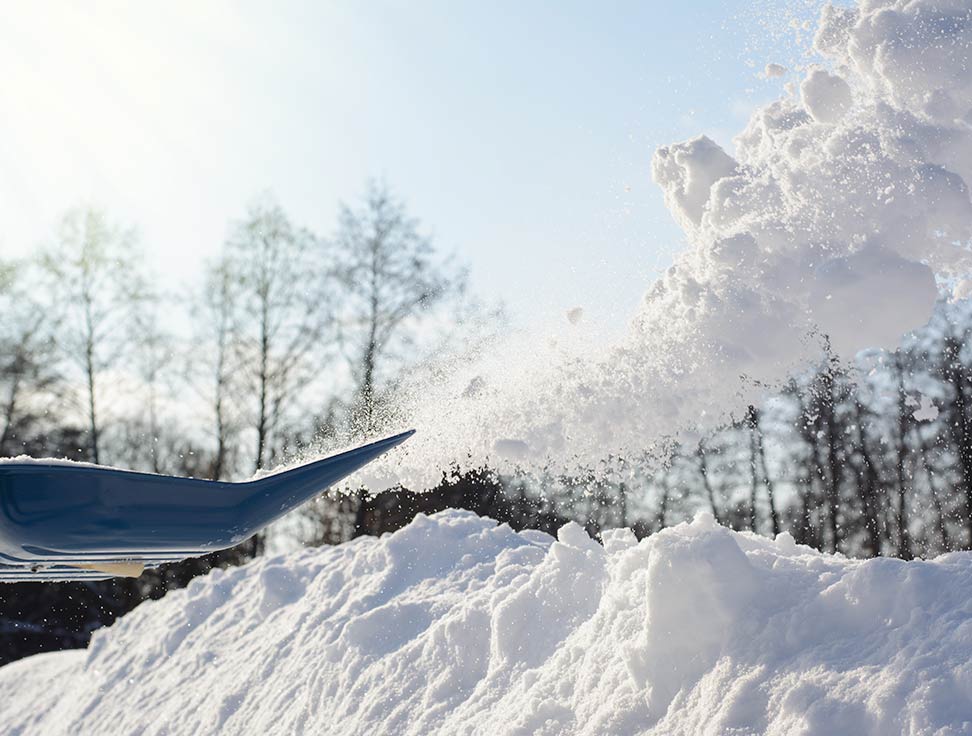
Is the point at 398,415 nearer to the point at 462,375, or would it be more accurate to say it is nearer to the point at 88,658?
the point at 462,375

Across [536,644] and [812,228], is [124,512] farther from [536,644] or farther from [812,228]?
[812,228]

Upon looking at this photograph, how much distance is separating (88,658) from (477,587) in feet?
14.6

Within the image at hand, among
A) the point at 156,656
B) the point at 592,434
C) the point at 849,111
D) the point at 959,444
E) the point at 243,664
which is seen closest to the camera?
the point at 849,111

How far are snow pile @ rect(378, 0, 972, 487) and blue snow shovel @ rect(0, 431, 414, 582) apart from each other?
71.6 inches

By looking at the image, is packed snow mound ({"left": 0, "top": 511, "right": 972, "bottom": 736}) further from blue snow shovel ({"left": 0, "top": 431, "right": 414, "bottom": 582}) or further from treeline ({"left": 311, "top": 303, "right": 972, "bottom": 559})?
treeline ({"left": 311, "top": 303, "right": 972, "bottom": 559})

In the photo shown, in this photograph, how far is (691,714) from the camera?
2.83 meters

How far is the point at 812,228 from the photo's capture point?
4266 millimetres

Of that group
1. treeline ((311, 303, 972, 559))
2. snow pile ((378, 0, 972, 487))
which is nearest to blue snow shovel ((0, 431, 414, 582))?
snow pile ((378, 0, 972, 487))

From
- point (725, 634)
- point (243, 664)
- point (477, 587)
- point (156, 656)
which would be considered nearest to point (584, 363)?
point (477, 587)

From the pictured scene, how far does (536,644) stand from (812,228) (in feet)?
8.53

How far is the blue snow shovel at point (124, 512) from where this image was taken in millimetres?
3197

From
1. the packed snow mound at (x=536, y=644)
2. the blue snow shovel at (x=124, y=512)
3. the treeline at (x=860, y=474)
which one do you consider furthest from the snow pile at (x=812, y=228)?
the treeline at (x=860, y=474)

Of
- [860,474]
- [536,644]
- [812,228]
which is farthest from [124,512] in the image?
[860,474]

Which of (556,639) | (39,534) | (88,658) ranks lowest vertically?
(88,658)
